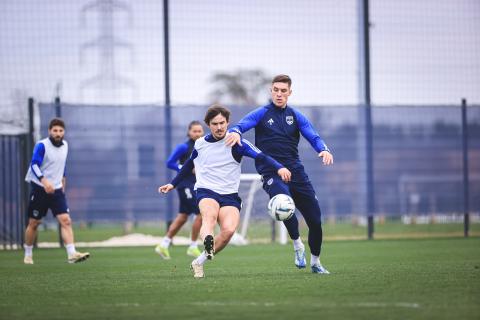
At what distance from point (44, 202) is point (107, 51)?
18.8 feet

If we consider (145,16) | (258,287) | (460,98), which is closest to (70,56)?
(145,16)

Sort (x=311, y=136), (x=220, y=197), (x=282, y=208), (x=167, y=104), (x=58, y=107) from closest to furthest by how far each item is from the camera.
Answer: (x=282, y=208) < (x=220, y=197) < (x=311, y=136) < (x=58, y=107) < (x=167, y=104)

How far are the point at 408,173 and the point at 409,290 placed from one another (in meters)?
13.1

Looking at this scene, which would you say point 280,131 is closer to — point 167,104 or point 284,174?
point 284,174

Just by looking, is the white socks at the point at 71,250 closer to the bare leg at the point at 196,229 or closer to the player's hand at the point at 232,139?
the bare leg at the point at 196,229

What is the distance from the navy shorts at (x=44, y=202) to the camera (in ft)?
46.0

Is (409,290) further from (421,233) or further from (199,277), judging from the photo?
(421,233)

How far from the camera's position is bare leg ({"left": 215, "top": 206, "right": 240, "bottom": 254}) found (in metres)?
10.1

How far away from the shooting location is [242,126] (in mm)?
10430

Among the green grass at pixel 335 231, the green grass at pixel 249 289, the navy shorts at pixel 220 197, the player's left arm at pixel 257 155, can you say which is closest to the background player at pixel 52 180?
the green grass at pixel 249 289

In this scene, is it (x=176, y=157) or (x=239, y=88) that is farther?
(x=239, y=88)

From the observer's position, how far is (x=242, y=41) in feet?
64.8

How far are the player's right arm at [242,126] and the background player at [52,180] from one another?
164 inches

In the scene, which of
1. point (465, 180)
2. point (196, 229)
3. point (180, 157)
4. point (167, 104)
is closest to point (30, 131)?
point (167, 104)
